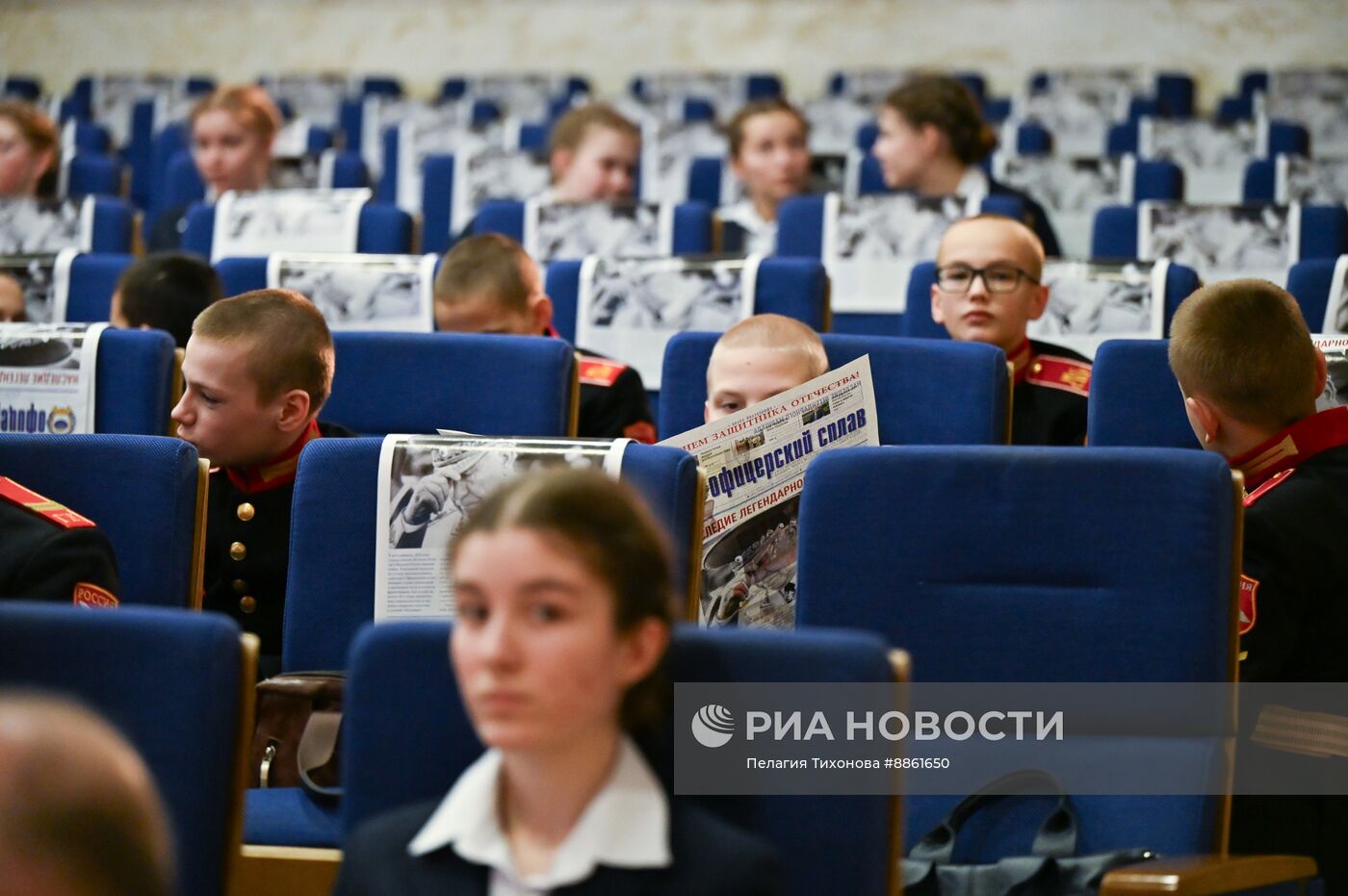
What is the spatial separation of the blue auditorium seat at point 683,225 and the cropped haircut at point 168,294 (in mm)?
1616

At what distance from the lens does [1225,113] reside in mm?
9820

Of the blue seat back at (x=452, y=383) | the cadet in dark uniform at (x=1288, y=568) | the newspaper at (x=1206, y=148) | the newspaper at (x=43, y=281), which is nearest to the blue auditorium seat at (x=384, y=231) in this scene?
the newspaper at (x=43, y=281)

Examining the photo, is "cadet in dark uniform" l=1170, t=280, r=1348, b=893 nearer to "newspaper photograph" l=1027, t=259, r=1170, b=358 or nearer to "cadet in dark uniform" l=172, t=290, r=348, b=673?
"cadet in dark uniform" l=172, t=290, r=348, b=673

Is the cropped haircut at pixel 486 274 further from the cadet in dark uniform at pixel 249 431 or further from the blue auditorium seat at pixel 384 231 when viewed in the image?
the blue auditorium seat at pixel 384 231

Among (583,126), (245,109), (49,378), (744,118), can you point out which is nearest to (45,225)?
(245,109)

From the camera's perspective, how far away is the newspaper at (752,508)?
98.9 inches

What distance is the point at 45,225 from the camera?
5680 millimetres

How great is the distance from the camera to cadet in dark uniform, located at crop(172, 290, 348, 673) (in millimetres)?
2850

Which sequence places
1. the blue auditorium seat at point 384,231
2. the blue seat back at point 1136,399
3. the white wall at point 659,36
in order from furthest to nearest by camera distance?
the white wall at point 659,36 → the blue auditorium seat at point 384,231 → the blue seat back at point 1136,399

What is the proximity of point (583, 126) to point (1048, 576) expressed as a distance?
4049mm

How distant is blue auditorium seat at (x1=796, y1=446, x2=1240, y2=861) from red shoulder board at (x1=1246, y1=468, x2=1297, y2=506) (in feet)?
1.28

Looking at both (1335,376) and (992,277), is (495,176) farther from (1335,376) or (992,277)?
(1335,376)

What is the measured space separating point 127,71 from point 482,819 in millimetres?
11123

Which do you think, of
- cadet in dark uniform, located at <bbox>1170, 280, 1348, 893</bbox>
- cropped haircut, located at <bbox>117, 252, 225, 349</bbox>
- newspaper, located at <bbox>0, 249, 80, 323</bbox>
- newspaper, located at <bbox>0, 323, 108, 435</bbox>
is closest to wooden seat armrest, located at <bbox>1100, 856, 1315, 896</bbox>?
cadet in dark uniform, located at <bbox>1170, 280, 1348, 893</bbox>
